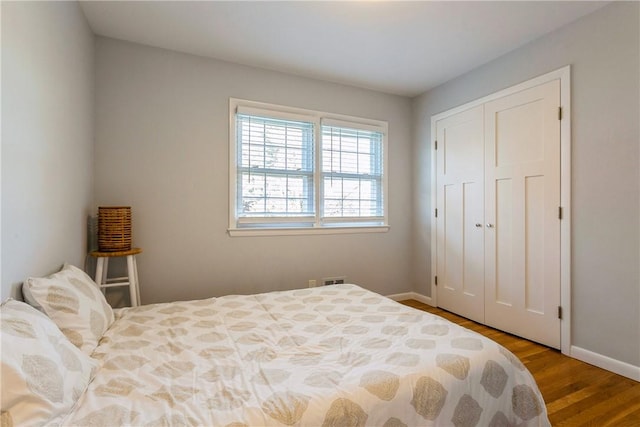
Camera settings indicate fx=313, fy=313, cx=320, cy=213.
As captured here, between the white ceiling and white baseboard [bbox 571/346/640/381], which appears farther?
the white ceiling

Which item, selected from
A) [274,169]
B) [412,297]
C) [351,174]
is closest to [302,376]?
[274,169]

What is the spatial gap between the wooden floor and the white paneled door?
0.24 metres

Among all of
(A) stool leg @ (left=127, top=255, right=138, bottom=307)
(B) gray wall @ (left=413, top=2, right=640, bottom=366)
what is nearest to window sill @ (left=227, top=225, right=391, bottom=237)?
(A) stool leg @ (left=127, top=255, right=138, bottom=307)

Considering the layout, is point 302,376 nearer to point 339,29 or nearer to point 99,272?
point 99,272

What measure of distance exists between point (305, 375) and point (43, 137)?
1.71 metres

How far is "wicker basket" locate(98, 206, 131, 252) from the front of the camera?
2.24m

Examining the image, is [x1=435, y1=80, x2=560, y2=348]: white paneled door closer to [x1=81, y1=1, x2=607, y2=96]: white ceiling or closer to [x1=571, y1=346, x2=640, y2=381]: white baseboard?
[x1=571, y1=346, x2=640, y2=381]: white baseboard

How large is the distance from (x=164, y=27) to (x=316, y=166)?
1.71 m

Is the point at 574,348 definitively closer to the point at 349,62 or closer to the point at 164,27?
the point at 349,62

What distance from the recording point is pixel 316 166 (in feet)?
10.7

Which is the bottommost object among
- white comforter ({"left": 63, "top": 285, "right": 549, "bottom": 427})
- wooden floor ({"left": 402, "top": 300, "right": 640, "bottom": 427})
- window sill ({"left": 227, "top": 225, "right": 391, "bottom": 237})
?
wooden floor ({"left": 402, "top": 300, "right": 640, "bottom": 427})

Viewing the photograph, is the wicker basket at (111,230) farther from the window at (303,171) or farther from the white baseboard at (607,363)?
the white baseboard at (607,363)

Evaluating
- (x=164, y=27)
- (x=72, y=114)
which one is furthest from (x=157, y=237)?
(x=164, y=27)


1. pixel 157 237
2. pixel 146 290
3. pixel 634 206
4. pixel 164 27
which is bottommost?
pixel 146 290
